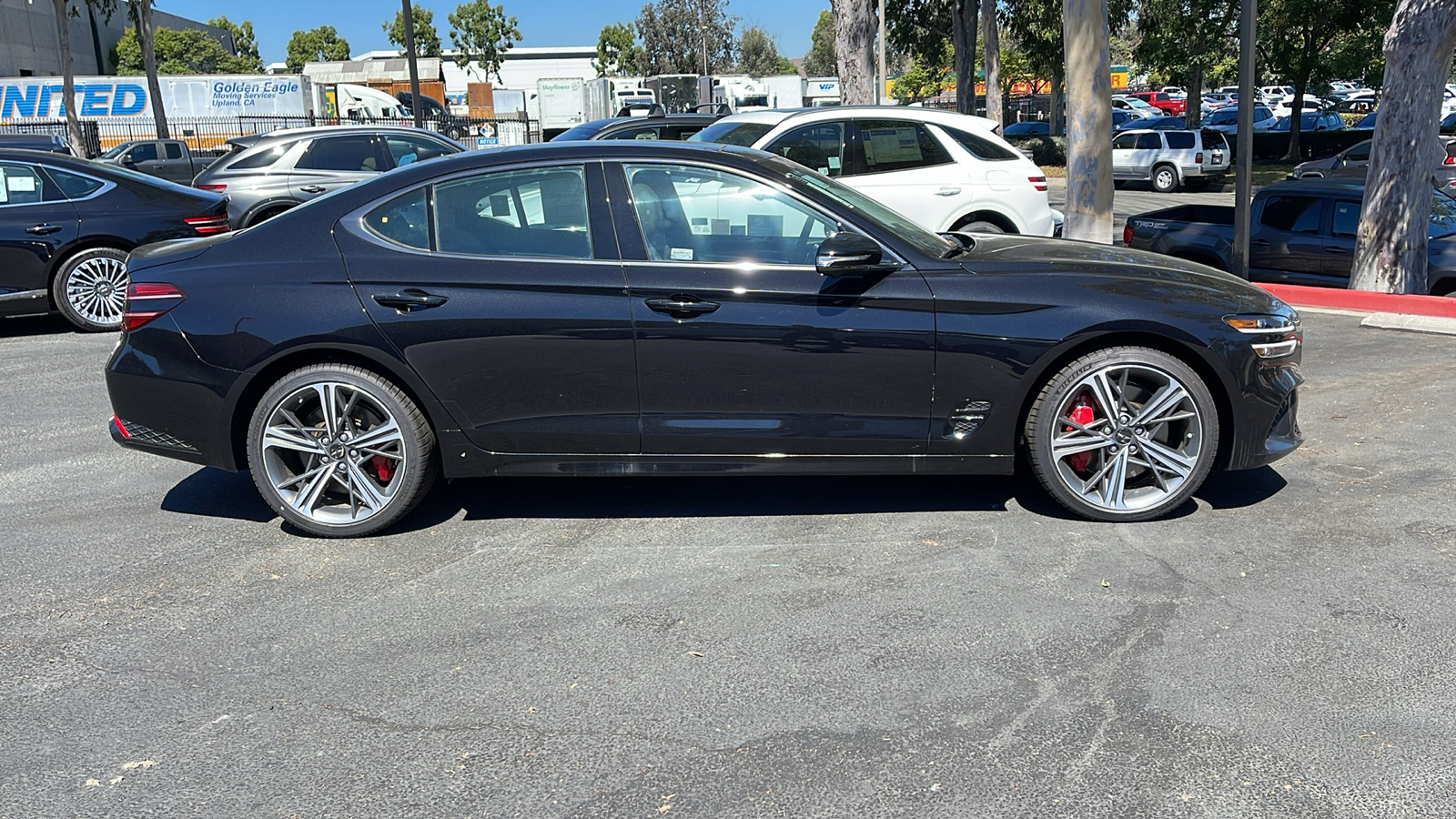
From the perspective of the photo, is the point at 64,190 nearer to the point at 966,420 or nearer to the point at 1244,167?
the point at 966,420

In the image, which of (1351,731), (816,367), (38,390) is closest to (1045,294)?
(816,367)

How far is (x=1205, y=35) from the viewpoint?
3566cm

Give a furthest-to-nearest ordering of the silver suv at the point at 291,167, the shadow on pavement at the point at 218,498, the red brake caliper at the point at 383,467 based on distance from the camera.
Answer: the silver suv at the point at 291,167
the shadow on pavement at the point at 218,498
the red brake caliper at the point at 383,467

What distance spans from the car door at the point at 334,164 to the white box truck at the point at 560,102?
32.2 m

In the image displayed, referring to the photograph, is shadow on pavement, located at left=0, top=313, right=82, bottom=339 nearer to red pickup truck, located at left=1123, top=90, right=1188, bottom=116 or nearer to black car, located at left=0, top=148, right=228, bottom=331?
black car, located at left=0, top=148, right=228, bottom=331

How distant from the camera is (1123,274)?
493 centimetres

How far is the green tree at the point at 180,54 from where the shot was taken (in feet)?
213

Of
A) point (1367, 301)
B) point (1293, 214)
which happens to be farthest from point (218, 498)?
point (1293, 214)

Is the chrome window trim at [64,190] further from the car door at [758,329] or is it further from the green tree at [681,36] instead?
the green tree at [681,36]

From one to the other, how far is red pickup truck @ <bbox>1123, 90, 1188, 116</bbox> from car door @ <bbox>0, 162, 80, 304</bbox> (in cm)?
5492

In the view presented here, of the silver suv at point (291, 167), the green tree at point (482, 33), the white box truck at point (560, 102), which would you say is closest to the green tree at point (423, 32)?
the green tree at point (482, 33)

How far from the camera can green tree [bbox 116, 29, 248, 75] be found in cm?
6506

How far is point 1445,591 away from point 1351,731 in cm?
123

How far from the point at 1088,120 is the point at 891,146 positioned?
223 cm
